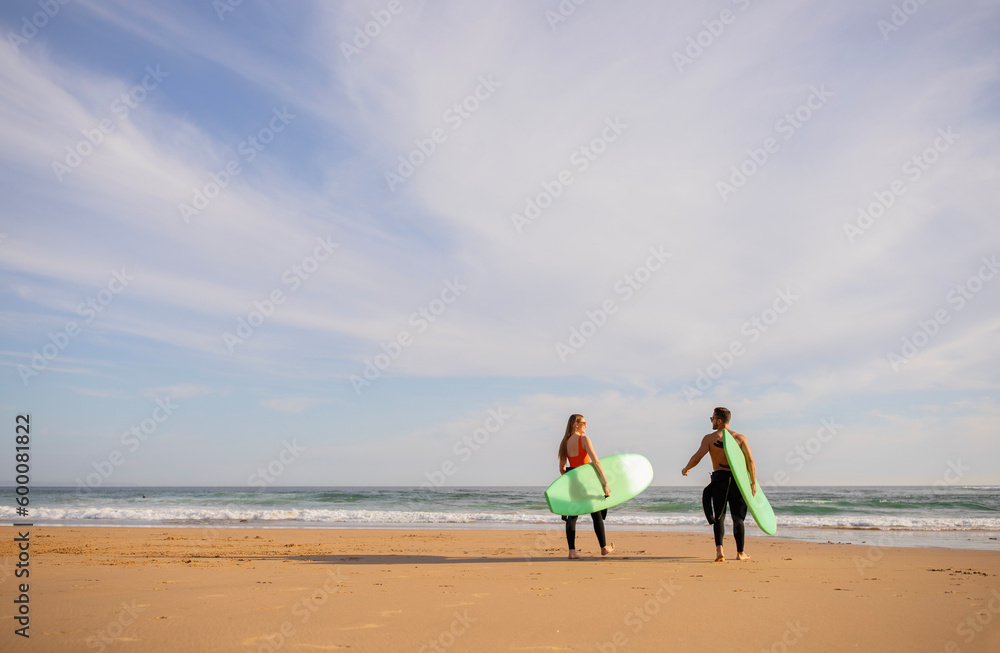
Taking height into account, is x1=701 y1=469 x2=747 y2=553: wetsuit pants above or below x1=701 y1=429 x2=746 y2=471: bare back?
below

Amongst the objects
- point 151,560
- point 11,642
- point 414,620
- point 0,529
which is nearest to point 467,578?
point 414,620

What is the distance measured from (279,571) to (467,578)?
1.87 m

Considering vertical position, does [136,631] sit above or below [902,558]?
above

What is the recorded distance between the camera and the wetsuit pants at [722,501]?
6184 mm

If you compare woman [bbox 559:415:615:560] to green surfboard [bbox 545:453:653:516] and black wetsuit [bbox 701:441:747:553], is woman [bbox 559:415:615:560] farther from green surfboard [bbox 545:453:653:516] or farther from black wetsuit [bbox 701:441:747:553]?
black wetsuit [bbox 701:441:747:553]

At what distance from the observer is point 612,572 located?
18.3 ft

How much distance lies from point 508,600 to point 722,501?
2.99 meters

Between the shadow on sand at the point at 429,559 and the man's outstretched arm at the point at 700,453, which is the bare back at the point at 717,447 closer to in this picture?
the man's outstretched arm at the point at 700,453

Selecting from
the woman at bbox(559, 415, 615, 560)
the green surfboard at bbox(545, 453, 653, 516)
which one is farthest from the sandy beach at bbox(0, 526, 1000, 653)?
the green surfboard at bbox(545, 453, 653, 516)

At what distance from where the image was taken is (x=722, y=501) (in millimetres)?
6211

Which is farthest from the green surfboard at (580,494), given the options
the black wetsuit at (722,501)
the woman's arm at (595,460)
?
the black wetsuit at (722,501)

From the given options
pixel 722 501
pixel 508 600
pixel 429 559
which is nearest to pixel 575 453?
pixel 722 501

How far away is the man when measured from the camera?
20.3 ft

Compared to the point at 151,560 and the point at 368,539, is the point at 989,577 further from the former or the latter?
the point at 151,560
